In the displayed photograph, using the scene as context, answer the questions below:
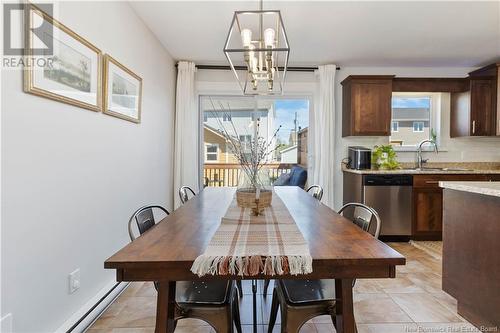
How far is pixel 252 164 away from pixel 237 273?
0.94 m

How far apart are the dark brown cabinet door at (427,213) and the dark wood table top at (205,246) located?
2867 mm

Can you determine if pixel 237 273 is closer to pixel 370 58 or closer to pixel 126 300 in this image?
pixel 126 300

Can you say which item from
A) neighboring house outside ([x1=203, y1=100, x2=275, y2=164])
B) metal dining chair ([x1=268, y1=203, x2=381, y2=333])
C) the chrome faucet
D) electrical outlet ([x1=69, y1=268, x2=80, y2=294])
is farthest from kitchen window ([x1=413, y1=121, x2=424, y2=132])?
electrical outlet ([x1=69, y1=268, x2=80, y2=294])

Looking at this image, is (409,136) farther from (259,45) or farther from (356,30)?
(259,45)

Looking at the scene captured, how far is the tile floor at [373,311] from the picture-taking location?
1.96m

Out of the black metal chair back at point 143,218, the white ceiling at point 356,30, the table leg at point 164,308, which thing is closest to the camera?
the table leg at point 164,308

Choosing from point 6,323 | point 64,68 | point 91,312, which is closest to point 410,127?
point 64,68

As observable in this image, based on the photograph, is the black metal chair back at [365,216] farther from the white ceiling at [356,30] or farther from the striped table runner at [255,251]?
the white ceiling at [356,30]

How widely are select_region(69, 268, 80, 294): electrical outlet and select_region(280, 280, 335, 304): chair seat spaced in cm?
136

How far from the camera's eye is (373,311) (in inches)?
85.6

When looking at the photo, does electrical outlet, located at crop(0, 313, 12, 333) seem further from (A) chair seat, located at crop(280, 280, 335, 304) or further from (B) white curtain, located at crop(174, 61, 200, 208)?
(B) white curtain, located at crop(174, 61, 200, 208)

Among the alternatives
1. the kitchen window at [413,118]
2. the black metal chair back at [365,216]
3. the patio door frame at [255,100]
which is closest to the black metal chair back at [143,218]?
the black metal chair back at [365,216]

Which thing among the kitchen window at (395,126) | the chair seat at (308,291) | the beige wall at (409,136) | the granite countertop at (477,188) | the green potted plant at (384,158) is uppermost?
the kitchen window at (395,126)

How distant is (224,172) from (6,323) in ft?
12.9
